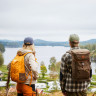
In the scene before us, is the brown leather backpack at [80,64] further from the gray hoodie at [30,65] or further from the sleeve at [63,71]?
the gray hoodie at [30,65]

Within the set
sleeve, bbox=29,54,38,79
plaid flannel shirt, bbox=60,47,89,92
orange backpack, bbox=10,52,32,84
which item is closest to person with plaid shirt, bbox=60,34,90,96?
plaid flannel shirt, bbox=60,47,89,92

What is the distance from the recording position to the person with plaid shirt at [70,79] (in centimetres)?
290

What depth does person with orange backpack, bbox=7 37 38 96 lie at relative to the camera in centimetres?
319

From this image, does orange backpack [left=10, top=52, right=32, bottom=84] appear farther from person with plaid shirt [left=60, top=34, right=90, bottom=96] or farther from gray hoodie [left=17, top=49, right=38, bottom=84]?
person with plaid shirt [left=60, top=34, right=90, bottom=96]

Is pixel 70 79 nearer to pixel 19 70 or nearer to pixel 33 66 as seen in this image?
pixel 33 66

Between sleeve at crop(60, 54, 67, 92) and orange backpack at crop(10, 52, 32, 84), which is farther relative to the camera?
orange backpack at crop(10, 52, 32, 84)

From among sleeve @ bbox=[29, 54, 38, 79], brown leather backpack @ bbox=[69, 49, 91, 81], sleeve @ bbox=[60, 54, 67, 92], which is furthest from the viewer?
sleeve @ bbox=[29, 54, 38, 79]

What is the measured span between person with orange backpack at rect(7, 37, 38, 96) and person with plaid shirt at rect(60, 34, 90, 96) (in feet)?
1.74

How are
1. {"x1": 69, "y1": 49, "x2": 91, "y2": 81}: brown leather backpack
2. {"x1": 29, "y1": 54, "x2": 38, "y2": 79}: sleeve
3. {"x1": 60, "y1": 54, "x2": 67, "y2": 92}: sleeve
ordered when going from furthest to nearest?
{"x1": 29, "y1": 54, "x2": 38, "y2": 79}: sleeve, {"x1": 60, "y1": 54, "x2": 67, "y2": 92}: sleeve, {"x1": 69, "y1": 49, "x2": 91, "y2": 81}: brown leather backpack

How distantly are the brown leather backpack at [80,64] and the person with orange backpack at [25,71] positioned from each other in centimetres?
73

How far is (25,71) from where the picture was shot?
3.21 m

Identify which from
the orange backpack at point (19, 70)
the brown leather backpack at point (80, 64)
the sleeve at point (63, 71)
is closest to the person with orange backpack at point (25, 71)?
the orange backpack at point (19, 70)

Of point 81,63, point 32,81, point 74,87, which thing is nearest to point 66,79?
point 74,87

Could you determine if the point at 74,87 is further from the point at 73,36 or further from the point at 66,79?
the point at 73,36
